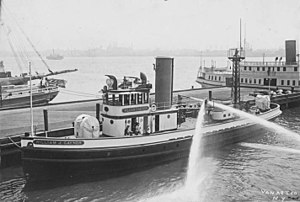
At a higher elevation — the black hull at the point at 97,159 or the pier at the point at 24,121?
the pier at the point at 24,121

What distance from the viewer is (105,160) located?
65.1 ft

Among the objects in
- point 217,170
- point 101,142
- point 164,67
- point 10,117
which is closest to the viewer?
point 101,142

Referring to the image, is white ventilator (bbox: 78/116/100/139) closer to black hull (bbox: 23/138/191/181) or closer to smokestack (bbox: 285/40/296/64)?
black hull (bbox: 23/138/191/181)

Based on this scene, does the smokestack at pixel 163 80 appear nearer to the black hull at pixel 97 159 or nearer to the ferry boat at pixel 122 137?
the ferry boat at pixel 122 137

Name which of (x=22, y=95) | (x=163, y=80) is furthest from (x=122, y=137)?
(x=22, y=95)

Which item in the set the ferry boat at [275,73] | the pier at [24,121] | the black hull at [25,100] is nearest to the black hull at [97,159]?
the pier at [24,121]

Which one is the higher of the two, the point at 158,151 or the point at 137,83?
the point at 137,83

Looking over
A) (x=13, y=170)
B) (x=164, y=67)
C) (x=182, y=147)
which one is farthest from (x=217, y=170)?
(x=13, y=170)

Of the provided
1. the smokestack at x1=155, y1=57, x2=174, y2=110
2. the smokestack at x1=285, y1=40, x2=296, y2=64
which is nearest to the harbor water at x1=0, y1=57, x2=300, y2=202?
the smokestack at x1=155, y1=57, x2=174, y2=110

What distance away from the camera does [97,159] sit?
19.6 metres

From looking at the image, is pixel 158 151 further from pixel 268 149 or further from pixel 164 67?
pixel 268 149

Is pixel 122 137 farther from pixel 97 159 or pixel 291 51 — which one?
pixel 291 51

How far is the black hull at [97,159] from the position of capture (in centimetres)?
1866

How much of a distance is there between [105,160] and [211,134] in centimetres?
848
